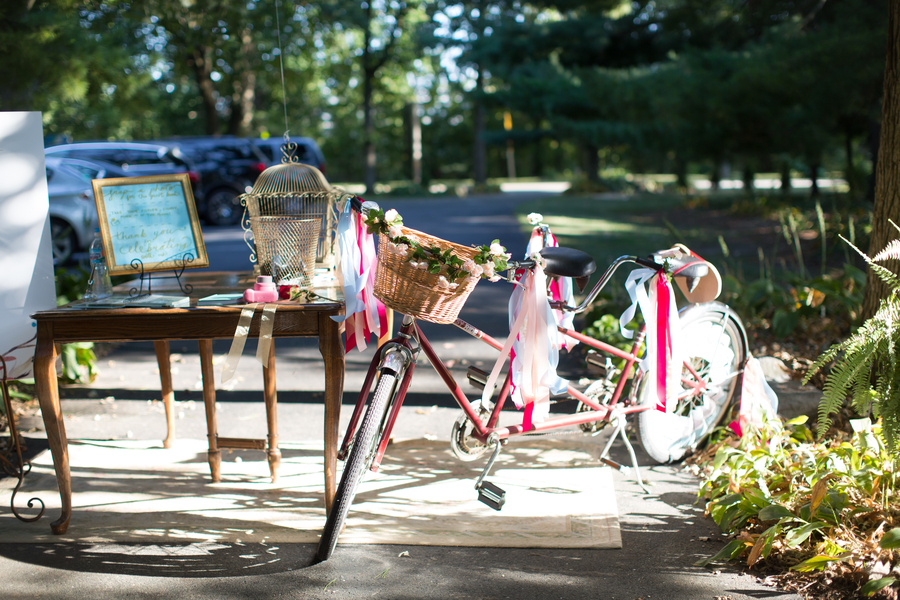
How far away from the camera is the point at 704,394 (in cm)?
369

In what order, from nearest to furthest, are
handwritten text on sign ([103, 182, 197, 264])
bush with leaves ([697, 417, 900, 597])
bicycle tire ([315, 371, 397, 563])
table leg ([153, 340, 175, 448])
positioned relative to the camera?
bush with leaves ([697, 417, 900, 597])
bicycle tire ([315, 371, 397, 563])
handwritten text on sign ([103, 182, 197, 264])
table leg ([153, 340, 175, 448])

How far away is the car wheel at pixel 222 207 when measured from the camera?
14273 mm

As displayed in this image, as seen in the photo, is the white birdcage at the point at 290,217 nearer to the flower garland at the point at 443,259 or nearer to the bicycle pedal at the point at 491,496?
the flower garland at the point at 443,259

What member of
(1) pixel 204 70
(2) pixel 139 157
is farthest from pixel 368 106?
(2) pixel 139 157

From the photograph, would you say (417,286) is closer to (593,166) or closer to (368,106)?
(368,106)

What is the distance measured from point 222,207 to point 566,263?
1265 centimetres

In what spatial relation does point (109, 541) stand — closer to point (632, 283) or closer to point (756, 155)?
point (632, 283)

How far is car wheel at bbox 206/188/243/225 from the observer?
14273 millimetres

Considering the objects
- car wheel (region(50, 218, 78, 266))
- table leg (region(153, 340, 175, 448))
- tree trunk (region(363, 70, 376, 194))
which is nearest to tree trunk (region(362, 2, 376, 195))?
tree trunk (region(363, 70, 376, 194))

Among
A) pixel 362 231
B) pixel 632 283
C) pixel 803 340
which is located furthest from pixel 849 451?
pixel 803 340

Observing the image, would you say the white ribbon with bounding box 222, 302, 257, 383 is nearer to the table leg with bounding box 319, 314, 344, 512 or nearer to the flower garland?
the table leg with bounding box 319, 314, 344, 512

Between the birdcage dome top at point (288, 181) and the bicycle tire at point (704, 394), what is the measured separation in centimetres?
178

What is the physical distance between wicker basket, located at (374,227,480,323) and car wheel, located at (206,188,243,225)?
12195mm

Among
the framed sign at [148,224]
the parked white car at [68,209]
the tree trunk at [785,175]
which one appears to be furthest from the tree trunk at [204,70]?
the framed sign at [148,224]
